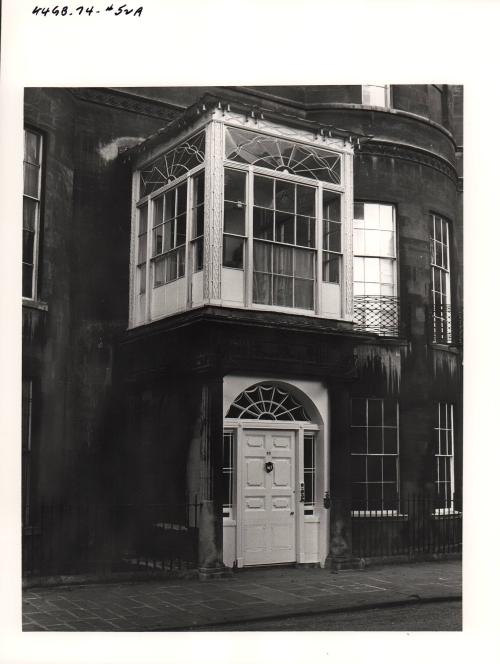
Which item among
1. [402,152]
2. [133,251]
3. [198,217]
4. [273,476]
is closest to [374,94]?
[198,217]

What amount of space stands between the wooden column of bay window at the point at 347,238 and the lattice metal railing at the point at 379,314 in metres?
0.35

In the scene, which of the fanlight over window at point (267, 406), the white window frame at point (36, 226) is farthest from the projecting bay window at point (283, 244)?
the white window frame at point (36, 226)

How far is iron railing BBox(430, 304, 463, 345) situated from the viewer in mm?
10570

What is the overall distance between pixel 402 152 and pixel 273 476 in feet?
16.8

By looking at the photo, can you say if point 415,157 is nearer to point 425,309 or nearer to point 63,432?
point 425,309

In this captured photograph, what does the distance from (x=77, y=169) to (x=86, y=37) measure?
293 centimetres

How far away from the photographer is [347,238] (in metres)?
11.5

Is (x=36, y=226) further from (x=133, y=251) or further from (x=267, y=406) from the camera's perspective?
(x=267, y=406)

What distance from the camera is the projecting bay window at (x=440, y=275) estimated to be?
454 inches

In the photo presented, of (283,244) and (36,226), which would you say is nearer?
(36,226)

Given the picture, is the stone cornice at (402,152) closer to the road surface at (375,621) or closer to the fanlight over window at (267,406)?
the fanlight over window at (267,406)

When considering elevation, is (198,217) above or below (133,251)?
above
